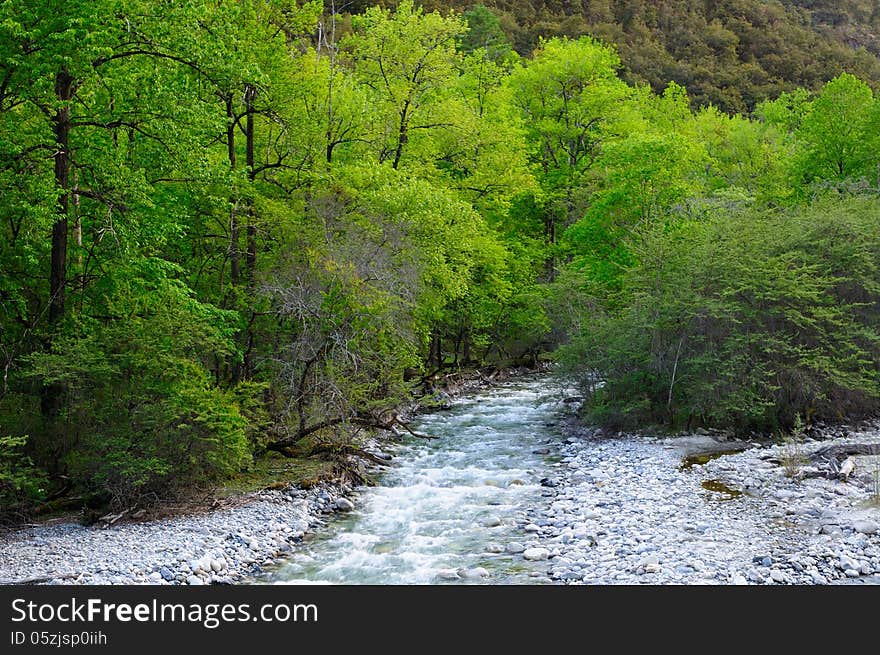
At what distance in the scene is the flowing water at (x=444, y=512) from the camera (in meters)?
9.73

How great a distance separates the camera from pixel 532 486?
13.9m

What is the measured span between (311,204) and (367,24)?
942cm

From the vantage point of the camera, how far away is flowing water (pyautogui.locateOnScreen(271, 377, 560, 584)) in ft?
31.9

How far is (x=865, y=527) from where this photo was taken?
987cm

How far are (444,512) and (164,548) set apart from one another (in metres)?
4.47

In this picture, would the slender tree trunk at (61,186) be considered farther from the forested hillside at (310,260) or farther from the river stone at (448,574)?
the river stone at (448,574)

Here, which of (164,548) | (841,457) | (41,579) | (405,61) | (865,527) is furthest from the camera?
(405,61)

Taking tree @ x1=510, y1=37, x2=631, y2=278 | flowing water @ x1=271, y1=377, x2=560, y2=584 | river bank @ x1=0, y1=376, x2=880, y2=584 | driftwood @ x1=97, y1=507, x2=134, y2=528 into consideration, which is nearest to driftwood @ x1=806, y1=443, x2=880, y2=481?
river bank @ x1=0, y1=376, x2=880, y2=584

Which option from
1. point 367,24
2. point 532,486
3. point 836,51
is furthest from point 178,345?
point 836,51

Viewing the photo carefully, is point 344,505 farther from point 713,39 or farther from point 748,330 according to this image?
point 713,39

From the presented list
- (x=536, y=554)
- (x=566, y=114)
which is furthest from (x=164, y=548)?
(x=566, y=114)

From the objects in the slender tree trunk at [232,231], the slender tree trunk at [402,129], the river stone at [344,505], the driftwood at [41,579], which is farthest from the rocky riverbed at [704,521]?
the slender tree trunk at [402,129]

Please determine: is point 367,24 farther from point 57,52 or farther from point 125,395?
point 125,395

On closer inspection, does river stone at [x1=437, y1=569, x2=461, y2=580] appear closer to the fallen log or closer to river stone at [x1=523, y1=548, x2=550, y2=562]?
river stone at [x1=523, y1=548, x2=550, y2=562]
